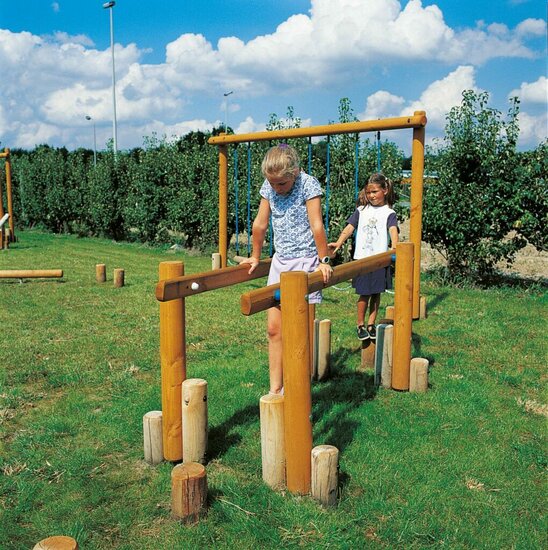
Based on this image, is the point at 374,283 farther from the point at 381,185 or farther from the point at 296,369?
the point at 296,369

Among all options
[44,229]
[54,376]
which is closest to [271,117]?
[54,376]

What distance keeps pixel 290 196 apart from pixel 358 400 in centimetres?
160

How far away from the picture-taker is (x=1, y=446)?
11.9 feet

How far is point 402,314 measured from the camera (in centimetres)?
451

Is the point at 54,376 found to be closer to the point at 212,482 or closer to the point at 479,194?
the point at 212,482

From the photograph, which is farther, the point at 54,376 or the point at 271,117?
the point at 271,117

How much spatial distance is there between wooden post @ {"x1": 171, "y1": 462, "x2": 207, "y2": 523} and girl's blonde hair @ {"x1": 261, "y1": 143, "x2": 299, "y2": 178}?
5.79 ft

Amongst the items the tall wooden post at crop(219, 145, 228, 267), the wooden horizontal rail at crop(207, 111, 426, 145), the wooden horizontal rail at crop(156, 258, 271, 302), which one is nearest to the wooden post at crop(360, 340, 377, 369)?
the wooden horizontal rail at crop(156, 258, 271, 302)

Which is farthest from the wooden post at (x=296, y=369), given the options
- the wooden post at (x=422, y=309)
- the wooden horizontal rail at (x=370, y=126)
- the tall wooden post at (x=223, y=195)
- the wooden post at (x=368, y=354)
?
the tall wooden post at (x=223, y=195)

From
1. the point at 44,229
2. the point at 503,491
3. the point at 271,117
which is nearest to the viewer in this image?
the point at 503,491

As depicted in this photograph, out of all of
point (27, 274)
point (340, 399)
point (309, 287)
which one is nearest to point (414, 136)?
point (340, 399)

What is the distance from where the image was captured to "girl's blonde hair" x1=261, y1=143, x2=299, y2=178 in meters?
3.56

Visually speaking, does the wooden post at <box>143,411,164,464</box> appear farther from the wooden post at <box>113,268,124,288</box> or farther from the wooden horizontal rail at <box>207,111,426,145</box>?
the wooden post at <box>113,268,124,288</box>

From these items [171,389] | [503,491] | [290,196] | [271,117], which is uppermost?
[271,117]
